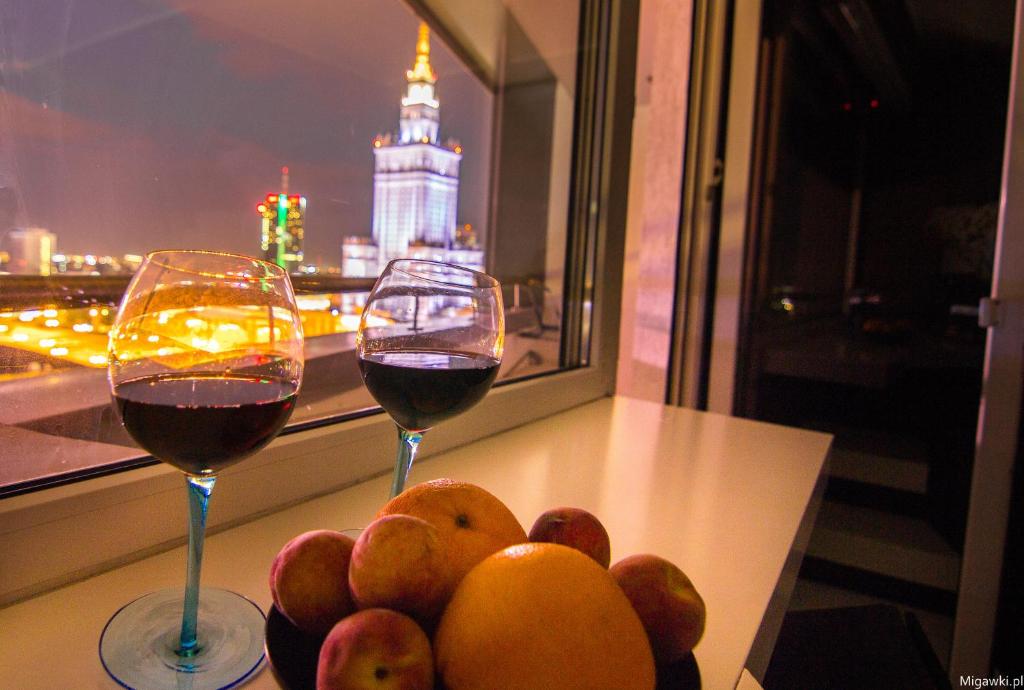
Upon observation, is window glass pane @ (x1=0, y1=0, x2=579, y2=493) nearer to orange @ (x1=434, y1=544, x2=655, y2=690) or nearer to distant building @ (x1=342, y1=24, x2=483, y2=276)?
distant building @ (x1=342, y1=24, x2=483, y2=276)

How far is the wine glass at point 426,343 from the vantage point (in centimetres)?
51

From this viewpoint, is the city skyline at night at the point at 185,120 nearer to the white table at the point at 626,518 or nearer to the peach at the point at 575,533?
the white table at the point at 626,518

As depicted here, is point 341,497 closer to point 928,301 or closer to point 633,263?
point 633,263

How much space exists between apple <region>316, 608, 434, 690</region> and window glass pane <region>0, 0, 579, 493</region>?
38 cm

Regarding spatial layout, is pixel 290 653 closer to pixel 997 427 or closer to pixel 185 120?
pixel 185 120

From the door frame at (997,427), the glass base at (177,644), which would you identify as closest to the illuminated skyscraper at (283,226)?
the glass base at (177,644)

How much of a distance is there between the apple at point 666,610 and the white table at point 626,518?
0.15m

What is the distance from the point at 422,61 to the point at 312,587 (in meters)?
1.26

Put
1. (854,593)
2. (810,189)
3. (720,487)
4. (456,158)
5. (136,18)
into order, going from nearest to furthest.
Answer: (136,18) → (720,487) → (456,158) → (854,593) → (810,189)

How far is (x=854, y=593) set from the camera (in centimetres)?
233

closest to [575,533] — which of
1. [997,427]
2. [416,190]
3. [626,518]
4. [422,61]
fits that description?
[626,518]

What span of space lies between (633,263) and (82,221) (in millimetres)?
2176

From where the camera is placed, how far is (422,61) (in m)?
1.36

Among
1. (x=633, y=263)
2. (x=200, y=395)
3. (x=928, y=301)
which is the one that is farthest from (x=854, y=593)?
(x=200, y=395)
